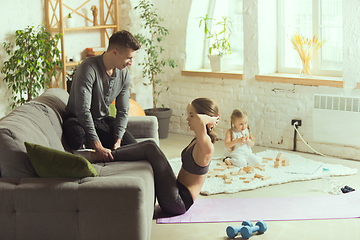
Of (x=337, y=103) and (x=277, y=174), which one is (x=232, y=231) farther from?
(x=337, y=103)

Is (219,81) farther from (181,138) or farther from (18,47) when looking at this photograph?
(18,47)

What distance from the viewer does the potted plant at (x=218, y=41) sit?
5070mm

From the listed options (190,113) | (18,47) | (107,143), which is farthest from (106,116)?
(18,47)

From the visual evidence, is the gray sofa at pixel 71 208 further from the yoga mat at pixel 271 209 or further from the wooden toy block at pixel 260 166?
the wooden toy block at pixel 260 166

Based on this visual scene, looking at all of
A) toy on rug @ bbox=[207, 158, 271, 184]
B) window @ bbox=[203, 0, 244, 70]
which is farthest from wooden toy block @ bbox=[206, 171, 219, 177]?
window @ bbox=[203, 0, 244, 70]

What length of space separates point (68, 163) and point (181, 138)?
3.20 m

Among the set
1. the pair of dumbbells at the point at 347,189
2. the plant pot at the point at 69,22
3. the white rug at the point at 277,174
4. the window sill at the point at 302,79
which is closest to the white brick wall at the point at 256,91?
the window sill at the point at 302,79

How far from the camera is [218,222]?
2.70 meters

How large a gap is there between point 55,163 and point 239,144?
2331mm

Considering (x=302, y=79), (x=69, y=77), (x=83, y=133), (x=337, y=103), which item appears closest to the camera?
(x=83, y=133)

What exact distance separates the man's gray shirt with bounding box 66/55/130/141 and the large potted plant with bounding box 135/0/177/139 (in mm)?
2016

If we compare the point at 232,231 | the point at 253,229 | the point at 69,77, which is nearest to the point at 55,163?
the point at 232,231

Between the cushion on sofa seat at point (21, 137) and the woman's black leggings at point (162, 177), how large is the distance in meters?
0.47

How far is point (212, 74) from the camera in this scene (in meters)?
5.07
